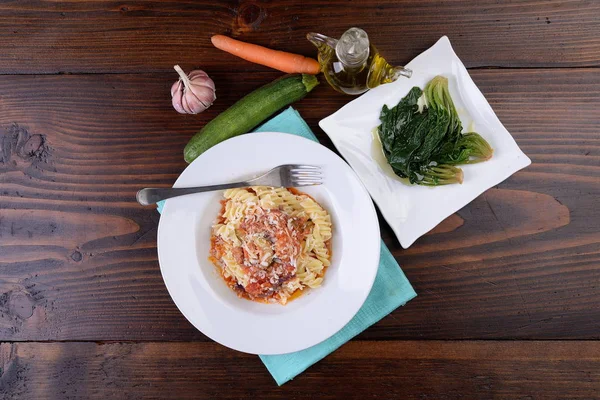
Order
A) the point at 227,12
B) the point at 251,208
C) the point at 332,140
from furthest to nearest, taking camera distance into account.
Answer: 1. the point at 227,12
2. the point at 332,140
3. the point at 251,208

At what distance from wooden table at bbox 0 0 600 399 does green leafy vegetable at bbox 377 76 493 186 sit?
0.30 m

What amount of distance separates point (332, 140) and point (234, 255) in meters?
0.88

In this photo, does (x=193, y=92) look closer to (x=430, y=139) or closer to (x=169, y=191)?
(x=169, y=191)

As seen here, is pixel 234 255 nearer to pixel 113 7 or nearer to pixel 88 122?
pixel 88 122

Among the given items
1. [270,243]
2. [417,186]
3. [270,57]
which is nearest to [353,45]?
[270,57]

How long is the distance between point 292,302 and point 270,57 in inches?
57.3

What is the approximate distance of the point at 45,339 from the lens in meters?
3.00

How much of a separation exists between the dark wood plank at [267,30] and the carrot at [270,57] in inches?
3.7

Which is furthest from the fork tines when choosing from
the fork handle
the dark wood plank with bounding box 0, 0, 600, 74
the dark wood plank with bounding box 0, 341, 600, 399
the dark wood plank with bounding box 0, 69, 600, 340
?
the dark wood plank with bounding box 0, 341, 600, 399

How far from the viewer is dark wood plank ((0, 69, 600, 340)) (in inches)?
114

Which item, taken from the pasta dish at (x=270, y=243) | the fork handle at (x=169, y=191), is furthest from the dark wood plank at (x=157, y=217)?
the pasta dish at (x=270, y=243)

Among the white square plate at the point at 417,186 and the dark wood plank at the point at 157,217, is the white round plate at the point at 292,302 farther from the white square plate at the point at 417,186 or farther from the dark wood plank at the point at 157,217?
the dark wood plank at the point at 157,217

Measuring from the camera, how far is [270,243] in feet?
8.38

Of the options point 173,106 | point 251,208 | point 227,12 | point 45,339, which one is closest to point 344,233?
point 251,208
